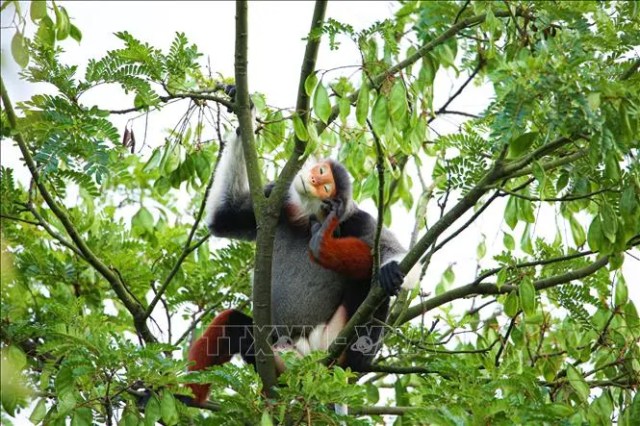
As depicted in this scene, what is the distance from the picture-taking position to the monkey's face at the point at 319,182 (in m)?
5.56

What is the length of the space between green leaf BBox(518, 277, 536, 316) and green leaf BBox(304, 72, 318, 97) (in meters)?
1.36

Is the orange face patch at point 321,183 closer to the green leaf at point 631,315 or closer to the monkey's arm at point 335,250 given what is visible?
the monkey's arm at point 335,250

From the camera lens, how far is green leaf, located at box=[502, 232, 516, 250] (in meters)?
5.56

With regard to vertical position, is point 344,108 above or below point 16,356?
above

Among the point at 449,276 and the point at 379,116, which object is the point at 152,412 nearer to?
the point at 379,116

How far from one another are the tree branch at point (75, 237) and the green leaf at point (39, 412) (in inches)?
33.8

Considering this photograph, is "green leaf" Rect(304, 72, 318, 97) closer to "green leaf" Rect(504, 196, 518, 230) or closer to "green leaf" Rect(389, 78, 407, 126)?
"green leaf" Rect(389, 78, 407, 126)

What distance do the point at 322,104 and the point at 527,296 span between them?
4.43 ft

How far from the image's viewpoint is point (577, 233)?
5465 mm

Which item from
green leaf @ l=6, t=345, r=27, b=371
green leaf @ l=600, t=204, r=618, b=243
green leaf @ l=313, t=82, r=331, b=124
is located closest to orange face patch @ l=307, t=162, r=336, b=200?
green leaf @ l=313, t=82, r=331, b=124

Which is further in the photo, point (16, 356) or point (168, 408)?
point (16, 356)

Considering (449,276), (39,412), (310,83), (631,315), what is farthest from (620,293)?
(39,412)

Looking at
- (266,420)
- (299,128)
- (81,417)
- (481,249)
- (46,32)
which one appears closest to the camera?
(266,420)

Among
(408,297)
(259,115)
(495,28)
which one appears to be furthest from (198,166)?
(495,28)
